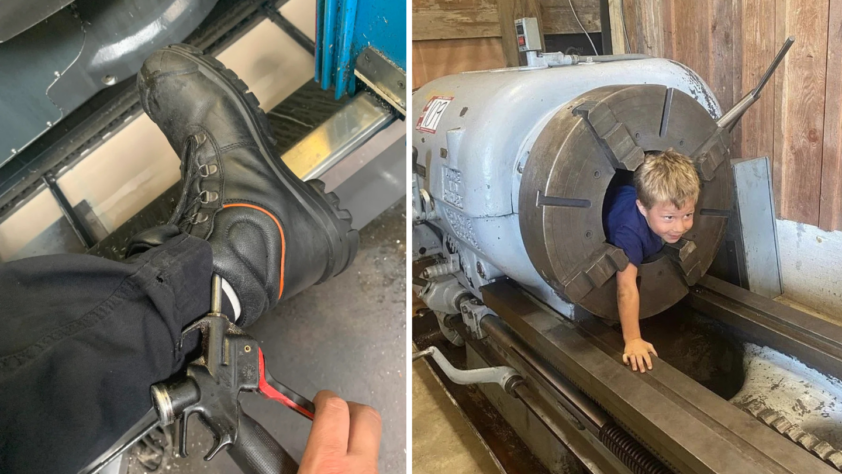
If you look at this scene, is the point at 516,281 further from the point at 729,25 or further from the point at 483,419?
the point at 729,25

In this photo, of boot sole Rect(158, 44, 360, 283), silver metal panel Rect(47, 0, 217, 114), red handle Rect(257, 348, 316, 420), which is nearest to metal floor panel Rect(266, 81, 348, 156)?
boot sole Rect(158, 44, 360, 283)

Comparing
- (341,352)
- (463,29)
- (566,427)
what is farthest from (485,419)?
(463,29)

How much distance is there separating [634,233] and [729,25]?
0.92 metres

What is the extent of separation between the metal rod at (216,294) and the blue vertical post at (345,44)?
60 centimetres

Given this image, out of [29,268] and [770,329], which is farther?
[770,329]

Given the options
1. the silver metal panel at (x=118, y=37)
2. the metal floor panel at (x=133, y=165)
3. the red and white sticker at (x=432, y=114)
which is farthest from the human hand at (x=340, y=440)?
the silver metal panel at (x=118, y=37)

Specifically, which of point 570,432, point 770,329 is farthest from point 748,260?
point 570,432

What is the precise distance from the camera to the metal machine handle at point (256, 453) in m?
0.77

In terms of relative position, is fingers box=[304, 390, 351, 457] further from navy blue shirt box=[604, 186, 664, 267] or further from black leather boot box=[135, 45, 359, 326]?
navy blue shirt box=[604, 186, 664, 267]

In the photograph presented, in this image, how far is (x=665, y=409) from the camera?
2.69 feet

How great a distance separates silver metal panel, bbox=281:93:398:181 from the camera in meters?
1.20

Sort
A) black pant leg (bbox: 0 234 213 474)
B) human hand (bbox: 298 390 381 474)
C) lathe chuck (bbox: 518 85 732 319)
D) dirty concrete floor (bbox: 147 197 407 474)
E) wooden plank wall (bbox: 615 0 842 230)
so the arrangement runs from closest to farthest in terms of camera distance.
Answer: black pant leg (bbox: 0 234 213 474)
human hand (bbox: 298 390 381 474)
lathe chuck (bbox: 518 85 732 319)
dirty concrete floor (bbox: 147 197 407 474)
wooden plank wall (bbox: 615 0 842 230)

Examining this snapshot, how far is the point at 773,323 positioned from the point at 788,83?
0.71m

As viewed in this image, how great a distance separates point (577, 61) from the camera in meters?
1.26
